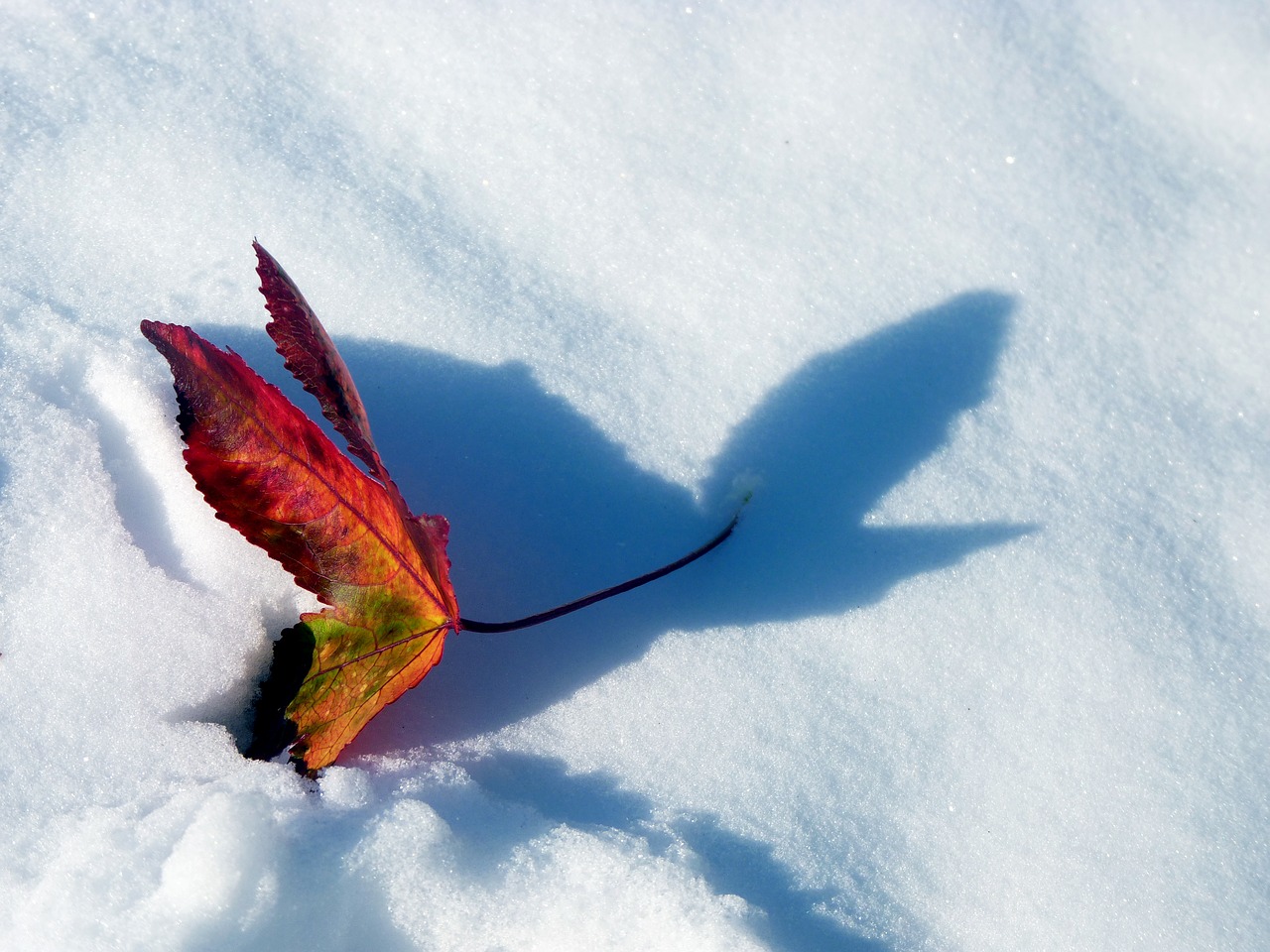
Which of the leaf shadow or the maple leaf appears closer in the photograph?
the maple leaf

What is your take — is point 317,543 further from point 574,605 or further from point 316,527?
point 574,605

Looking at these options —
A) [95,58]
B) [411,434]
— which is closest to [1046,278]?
[411,434]

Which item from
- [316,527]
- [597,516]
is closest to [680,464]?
[597,516]

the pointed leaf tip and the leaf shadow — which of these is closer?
the pointed leaf tip
